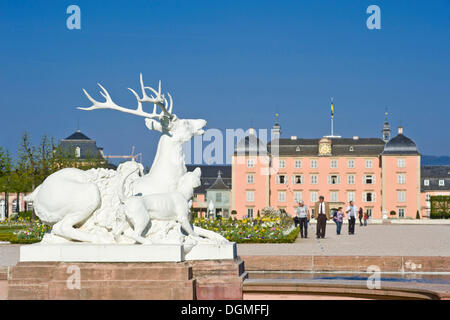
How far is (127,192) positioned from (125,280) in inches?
54.3

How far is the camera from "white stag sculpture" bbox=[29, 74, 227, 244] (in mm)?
8859

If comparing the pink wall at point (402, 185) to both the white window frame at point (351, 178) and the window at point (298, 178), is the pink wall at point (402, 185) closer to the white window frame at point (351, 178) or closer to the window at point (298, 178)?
the white window frame at point (351, 178)

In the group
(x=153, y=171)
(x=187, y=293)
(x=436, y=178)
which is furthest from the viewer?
(x=436, y=178)

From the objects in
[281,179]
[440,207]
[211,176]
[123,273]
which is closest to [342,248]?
[123,273]

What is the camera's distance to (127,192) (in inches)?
362

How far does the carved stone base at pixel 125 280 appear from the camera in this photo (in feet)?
26.7

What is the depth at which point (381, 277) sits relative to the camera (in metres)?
10.2

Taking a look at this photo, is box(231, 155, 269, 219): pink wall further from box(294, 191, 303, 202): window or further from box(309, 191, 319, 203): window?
box(309, 191, 319, 203): window

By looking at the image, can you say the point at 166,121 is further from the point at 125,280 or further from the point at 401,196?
the point at 401,196

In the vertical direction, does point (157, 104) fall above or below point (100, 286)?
above

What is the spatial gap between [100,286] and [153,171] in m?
1.82

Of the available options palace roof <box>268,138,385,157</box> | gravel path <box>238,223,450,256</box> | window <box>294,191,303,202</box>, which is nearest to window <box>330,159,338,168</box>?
palace roof <box>268,138,385,157</box>

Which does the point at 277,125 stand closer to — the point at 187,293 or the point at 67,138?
the point at 67,138
